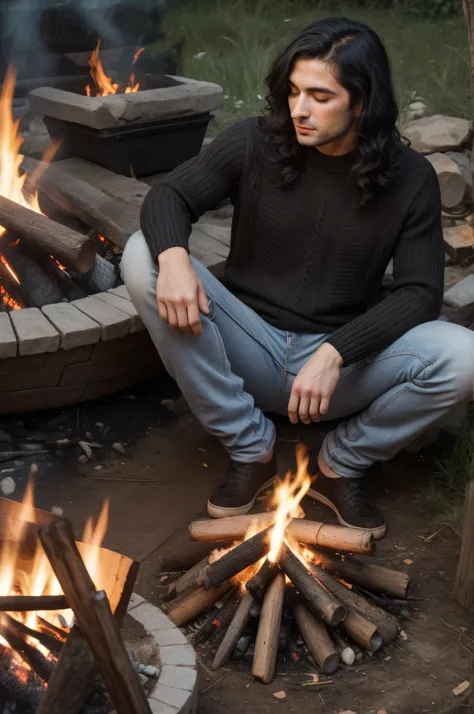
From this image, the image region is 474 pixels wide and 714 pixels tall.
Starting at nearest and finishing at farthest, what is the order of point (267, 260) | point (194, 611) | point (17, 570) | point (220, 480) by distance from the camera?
point (17, 570) → point (194, 611) → point (267, 260) → point (220, 480)

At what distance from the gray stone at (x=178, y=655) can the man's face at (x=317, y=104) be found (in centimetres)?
165

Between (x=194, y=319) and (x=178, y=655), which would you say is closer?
(x=178, y=655)

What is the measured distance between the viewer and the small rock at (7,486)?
12.2ft

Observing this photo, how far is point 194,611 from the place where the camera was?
3.01 m

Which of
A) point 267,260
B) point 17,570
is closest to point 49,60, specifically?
point 267,260

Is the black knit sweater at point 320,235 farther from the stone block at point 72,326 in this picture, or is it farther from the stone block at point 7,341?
the stone block at point 7,341

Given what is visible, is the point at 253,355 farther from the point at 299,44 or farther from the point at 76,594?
the point at 76,594

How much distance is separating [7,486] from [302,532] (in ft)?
3.90

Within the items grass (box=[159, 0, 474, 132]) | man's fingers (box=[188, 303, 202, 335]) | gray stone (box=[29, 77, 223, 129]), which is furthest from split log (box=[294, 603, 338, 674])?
grass (box=[159, 0, 474, 132])

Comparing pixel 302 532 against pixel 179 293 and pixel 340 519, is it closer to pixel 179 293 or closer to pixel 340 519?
pixel 340 519

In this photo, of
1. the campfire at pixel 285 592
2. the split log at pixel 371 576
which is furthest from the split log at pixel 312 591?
the split log at pixel 371 576

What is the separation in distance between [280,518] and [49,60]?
473cm

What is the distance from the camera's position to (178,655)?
7.80 ft

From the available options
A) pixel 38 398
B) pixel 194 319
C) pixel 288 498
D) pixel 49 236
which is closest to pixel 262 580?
pixel 288 498
